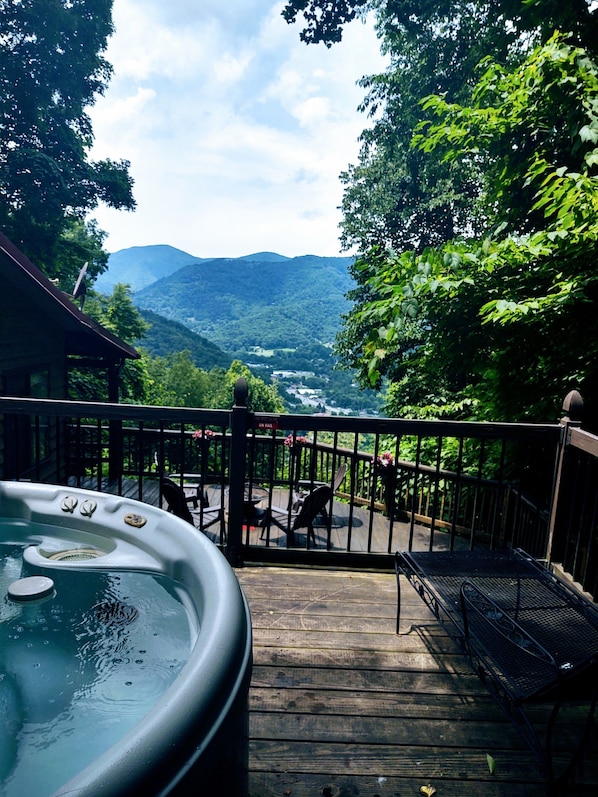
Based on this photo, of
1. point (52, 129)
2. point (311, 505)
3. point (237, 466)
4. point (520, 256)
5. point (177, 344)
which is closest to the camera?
point (237, 466)

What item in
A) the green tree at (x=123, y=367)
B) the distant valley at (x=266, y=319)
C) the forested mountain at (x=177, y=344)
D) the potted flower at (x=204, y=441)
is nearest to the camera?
the potted flower at (x=204, y=441)

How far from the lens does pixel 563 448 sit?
291 cm

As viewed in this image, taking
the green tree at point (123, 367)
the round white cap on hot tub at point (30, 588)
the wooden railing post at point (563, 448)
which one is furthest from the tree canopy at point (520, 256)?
the green tree at point (123, 367)

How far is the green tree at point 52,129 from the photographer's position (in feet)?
48.9

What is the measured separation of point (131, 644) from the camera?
1.81m

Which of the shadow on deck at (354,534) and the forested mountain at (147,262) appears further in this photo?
the forested mountain at (147,262)

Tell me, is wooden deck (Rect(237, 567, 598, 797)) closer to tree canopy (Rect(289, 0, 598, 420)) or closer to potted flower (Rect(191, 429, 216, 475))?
potted flower (Rect(191, 429, 216, 475))

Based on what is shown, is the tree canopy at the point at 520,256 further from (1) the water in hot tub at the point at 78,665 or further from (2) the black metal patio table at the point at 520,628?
(1) the water in hot tub at the point at 78,665

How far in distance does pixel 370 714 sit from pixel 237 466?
5.17 feet

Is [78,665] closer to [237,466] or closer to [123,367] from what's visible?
[237,466]

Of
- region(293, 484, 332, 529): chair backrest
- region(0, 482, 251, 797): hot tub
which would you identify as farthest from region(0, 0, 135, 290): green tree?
region(0, 482, 251, 797): hot tub

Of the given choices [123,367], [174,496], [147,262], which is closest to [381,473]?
[174,496]

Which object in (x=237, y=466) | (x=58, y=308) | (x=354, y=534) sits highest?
(x=58, y=308)

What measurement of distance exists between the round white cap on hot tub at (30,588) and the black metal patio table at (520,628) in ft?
5.53
